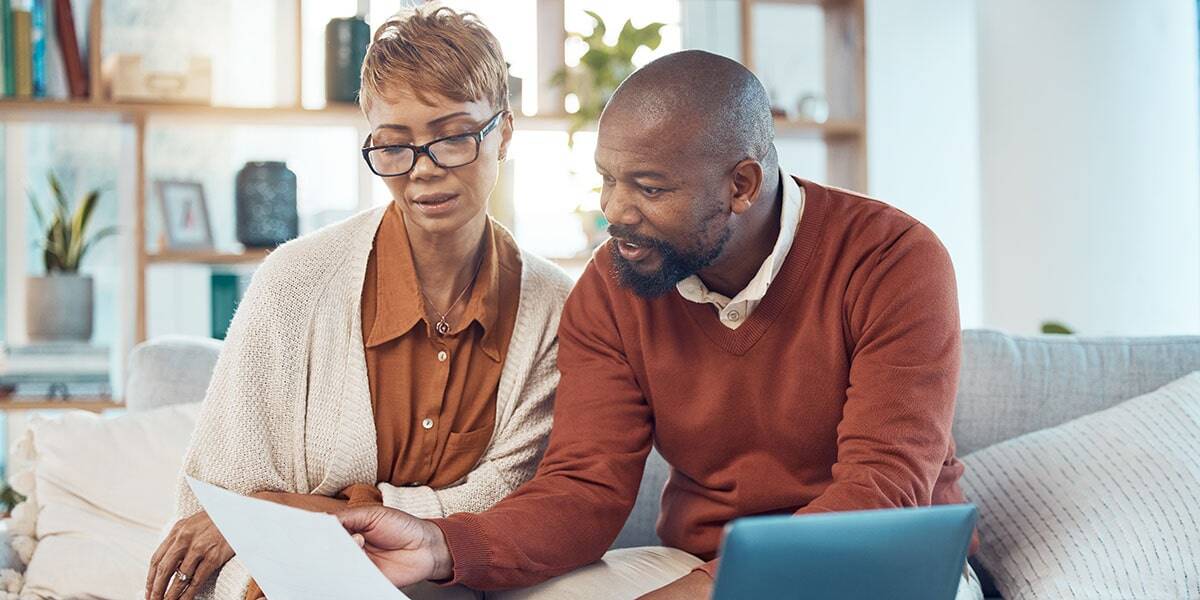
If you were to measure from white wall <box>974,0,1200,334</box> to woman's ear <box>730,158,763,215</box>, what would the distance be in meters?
Answer: 2.85

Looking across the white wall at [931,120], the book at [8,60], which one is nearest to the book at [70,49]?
the book at [8,60]

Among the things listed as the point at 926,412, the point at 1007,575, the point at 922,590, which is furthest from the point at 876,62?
the point at 922,590

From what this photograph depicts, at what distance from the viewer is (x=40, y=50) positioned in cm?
340

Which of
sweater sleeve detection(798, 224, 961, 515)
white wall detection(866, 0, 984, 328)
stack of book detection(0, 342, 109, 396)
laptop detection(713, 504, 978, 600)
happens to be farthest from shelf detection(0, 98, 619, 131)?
laptop detection(713, 504, 978, 600)

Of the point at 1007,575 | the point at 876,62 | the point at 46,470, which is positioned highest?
the point at 876,62

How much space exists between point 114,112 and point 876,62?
244 centimetres

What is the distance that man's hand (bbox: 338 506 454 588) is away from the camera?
4.88ft

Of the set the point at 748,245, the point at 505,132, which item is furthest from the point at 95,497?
the point at 748,245

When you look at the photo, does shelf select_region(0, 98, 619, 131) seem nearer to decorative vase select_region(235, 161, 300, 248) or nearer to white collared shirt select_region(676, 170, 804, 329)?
decorative vase select_region(235, 161, 300, 248)

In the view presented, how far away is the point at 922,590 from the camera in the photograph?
1.13 m

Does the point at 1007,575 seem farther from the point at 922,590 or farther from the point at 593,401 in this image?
the point at 922,590

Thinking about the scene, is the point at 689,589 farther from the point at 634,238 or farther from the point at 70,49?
the point at 70,49

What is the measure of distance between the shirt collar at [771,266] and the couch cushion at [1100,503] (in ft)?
2.04

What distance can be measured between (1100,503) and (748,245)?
71 cm
